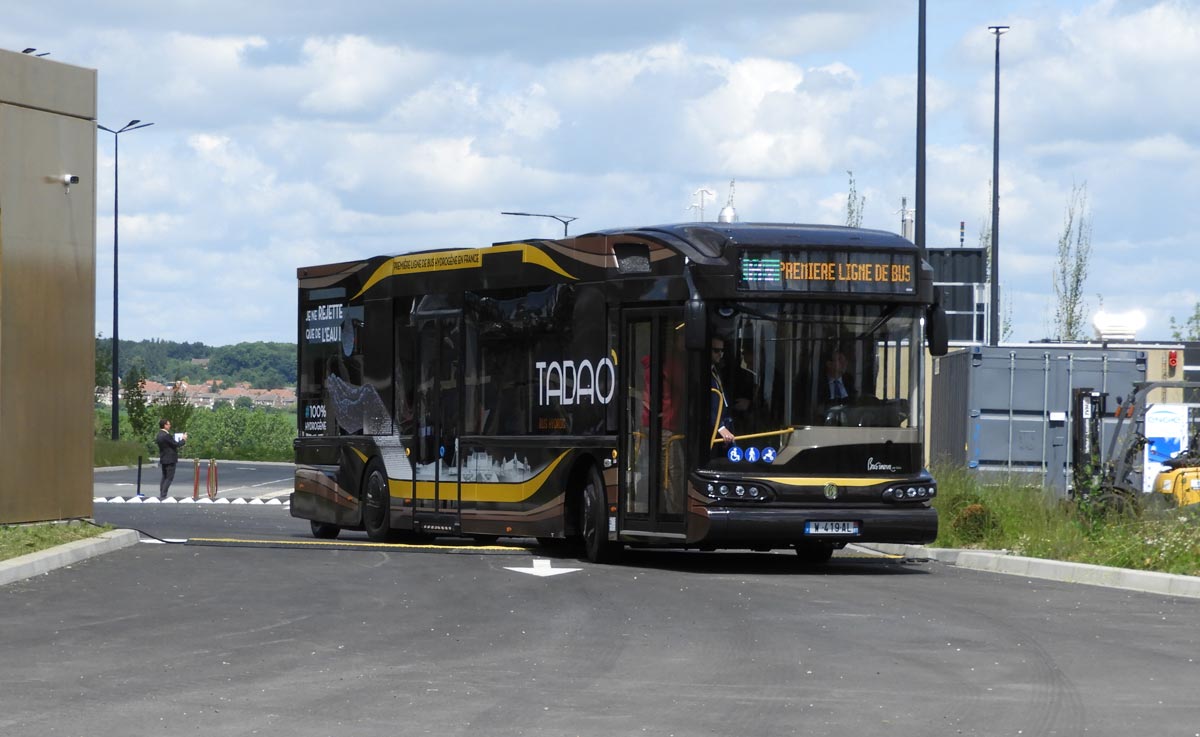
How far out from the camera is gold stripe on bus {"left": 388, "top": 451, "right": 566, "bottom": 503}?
68.6ft

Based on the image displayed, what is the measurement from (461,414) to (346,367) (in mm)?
3420

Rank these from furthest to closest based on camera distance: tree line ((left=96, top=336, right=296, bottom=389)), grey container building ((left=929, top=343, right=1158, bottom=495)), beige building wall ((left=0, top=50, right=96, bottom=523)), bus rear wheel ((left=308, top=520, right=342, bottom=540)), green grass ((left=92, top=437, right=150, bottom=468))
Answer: tree line ((left=96, top=336, right=296, bottom=389))
green grass ((left=92, top=437, right=150, bottom=468))
grey container building ((left=929, top=343, right=1158, bottom=495))
bus rear wheel ((left=308, top=520, right=342, bottom=540))
beige building wall ((left=0, top=50, right=96, bottom=523))

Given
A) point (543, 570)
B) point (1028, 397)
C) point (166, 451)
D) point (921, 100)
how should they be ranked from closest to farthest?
point (543, 570) < point (921, 100) < point (1028, 397) < point (166, 451)

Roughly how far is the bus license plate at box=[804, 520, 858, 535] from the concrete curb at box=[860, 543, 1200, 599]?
1846 mm

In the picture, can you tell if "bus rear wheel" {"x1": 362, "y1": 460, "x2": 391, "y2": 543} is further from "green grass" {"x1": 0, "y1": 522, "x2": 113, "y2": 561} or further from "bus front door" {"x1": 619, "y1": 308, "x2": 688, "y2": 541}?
"bus front door" {"x1": 619, "y1": 308, "x2": 688, "y2": 541}

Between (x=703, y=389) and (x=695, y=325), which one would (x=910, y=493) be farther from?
(x=695, y=325)

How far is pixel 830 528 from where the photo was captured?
61.6 feet

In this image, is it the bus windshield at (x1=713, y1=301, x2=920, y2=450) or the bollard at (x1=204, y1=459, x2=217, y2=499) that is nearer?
the bus windshield at (x1=713, y1=301, x2=920, y2=450)

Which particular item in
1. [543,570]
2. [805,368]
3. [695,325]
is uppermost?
[695,325]

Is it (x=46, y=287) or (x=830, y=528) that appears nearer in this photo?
(x=830, y=528)

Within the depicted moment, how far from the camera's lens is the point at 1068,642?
13023mm

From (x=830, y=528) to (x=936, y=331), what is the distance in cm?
220

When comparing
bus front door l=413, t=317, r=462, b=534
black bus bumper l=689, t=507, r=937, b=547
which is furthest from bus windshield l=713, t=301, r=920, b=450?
bus front door l=413, t=317, r=462, b=534

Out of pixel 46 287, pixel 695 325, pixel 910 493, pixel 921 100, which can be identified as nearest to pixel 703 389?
pixel 695 325
